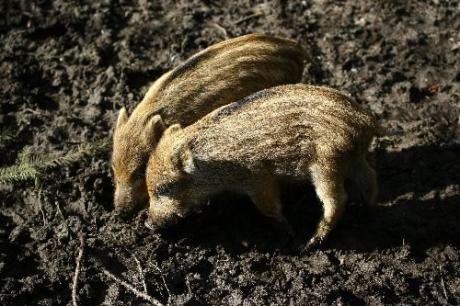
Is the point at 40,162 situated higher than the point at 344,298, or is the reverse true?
the point at 40,162

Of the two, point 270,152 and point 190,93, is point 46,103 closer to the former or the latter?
point 190,93

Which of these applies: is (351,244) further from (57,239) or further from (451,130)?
(57,239)

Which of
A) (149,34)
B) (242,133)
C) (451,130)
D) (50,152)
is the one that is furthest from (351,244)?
(149,34)

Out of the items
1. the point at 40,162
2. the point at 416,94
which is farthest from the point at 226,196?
the point at 416,94

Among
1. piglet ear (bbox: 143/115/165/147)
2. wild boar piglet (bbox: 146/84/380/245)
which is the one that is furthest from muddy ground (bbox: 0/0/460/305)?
piglet ear (bbox: 143/115/165/147)

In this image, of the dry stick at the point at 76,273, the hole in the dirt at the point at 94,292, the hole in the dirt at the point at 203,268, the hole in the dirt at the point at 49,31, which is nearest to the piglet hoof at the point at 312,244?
the hole in the dirt at the point at 203,268

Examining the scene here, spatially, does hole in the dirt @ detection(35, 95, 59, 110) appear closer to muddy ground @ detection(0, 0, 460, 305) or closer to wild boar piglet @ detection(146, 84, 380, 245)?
muddy ground @ detection(0, 0, 460, 305)
